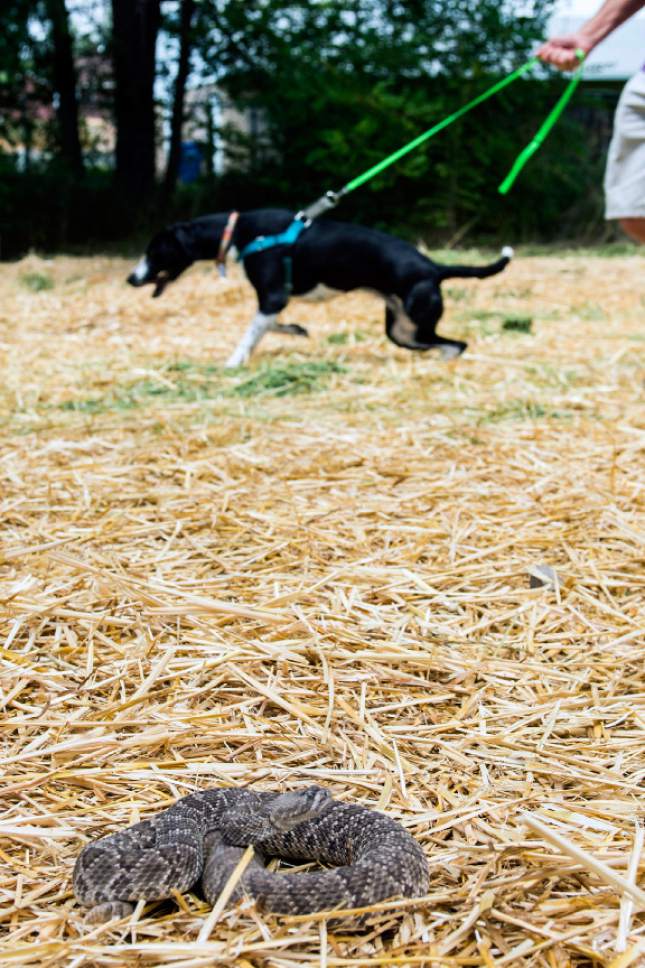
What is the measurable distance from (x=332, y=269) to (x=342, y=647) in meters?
4.55

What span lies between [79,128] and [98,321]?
10.5 metres

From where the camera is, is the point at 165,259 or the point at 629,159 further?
the point at 165,259

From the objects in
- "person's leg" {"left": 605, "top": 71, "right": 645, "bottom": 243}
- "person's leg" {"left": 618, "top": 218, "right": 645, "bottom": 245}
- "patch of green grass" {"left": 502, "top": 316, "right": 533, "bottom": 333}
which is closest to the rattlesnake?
"person's leg" {"left": 605, "top": 71, "right": 645, "bottom": 243}

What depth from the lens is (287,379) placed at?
600cm

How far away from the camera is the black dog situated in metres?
6.55

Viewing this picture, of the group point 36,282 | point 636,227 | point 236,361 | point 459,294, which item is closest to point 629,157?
point 636,227

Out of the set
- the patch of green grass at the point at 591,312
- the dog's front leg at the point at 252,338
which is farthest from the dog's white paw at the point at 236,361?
the patch of green grass at the point at 591,312

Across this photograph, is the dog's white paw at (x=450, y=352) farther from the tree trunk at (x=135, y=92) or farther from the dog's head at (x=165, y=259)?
the tree trunk at (x=135, y=92)

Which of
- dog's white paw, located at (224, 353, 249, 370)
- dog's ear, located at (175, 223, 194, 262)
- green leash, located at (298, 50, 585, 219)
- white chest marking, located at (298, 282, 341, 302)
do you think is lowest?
dog's white paw, located at (224, 353, 249, 370)

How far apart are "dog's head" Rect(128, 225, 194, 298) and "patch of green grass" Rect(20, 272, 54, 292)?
3.59 m

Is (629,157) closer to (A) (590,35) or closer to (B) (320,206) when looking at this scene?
(A) (590,35)

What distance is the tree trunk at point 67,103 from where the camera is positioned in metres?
16.3

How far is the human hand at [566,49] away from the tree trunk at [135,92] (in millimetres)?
12718

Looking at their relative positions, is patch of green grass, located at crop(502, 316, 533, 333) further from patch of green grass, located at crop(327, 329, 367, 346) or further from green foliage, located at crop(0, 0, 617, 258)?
green foliage, located at crop(0, 0, 617, 258)
